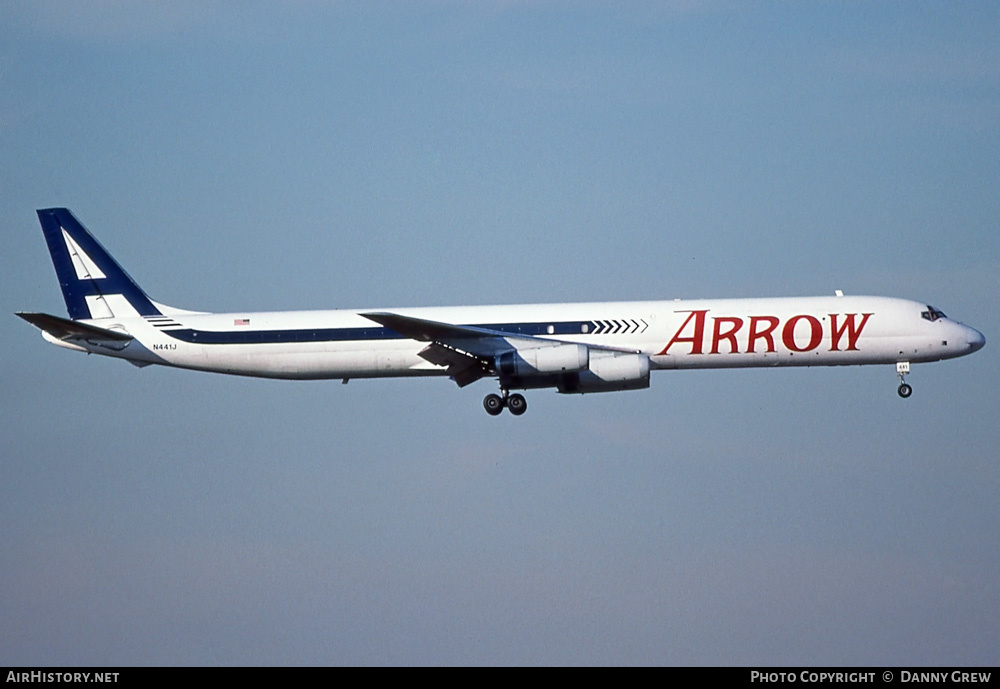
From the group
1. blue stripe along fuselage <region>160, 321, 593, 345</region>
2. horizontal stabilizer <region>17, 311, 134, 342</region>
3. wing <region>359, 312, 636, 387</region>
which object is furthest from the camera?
horizontal stabilizer <region>17, 311, 134, 342</region>

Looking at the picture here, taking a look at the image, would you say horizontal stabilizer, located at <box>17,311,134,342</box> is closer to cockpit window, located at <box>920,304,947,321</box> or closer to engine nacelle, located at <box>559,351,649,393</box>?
engine nacelle, located at <box>559,351,649,393</box>

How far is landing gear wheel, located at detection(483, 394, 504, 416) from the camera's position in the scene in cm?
5234

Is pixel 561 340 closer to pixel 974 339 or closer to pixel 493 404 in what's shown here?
pixel 493 404

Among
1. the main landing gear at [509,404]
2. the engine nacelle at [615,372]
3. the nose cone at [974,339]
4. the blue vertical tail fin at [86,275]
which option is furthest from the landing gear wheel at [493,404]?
the nose cone at [974,339]

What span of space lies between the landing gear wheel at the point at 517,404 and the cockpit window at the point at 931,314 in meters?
15.2

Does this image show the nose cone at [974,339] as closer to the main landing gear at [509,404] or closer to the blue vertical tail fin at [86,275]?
the main landing gear at [509,404]

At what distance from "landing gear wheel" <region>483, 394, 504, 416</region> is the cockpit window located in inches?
633

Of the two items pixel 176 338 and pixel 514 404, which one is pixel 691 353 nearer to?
pixel 514 404

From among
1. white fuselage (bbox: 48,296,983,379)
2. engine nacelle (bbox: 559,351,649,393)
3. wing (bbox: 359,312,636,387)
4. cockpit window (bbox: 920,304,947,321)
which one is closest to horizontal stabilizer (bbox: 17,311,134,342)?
white fuselage (bbox: 48,296,983,379)

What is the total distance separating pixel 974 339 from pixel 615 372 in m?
13.9

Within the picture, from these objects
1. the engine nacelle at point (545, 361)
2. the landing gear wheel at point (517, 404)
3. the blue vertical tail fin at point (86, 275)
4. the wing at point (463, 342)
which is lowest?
the landing gear wheel at point (517, 404)

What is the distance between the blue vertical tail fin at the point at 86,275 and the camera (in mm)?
57094

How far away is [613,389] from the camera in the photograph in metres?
51.9

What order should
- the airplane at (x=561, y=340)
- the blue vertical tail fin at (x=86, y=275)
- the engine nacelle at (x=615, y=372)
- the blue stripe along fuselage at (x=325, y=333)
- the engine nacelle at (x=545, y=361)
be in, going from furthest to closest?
the blue vertical tail fin at (x=86, y=275), the blue stripe along fuselage at (x=325, y=333), the airplane at (x=561, y=340), the engine nacelle at (x=615, y=372), the engine nacelle at (x=545, y=361)
